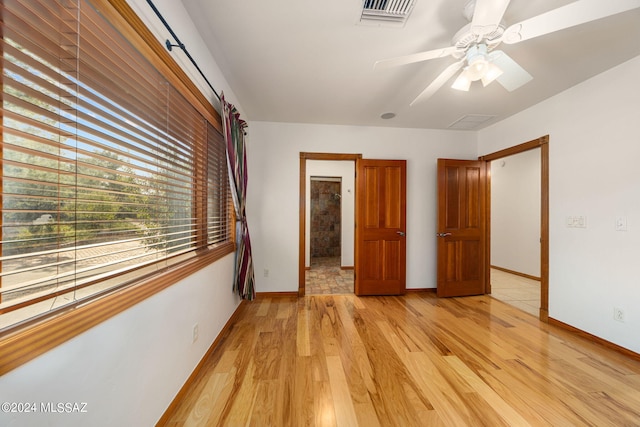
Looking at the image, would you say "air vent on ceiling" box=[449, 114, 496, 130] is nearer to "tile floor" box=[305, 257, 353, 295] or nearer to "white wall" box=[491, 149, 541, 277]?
"white wall" box=[491, 149, 541, 277]

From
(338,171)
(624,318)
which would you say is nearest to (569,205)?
(624,318)

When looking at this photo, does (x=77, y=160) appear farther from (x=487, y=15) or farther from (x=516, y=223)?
(x=516, y=223)

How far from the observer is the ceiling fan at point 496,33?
1.09 metres

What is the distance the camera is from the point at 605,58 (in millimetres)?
1975

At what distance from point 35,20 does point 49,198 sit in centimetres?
54

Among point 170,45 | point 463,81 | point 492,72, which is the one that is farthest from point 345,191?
point 170,45

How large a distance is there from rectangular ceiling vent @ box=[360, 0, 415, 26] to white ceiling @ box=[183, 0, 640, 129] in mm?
46

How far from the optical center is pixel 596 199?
2234 mm

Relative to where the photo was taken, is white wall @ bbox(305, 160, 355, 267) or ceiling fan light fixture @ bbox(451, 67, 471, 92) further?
white wall @ bbox(305, 160, 355, 267)

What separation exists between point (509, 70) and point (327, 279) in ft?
12.4

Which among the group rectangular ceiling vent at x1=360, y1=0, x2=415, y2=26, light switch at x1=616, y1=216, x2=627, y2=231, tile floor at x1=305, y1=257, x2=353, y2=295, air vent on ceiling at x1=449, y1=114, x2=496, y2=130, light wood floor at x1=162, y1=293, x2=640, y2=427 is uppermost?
air vent on ceiling at x1=449, y1=114, x2=496, y2=130

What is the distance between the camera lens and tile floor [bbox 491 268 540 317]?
308 centimetres

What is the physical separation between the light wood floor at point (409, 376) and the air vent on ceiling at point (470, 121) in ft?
8.29

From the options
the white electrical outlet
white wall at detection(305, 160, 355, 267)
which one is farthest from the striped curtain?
white wall at detection(305, 160, 355, 267)
